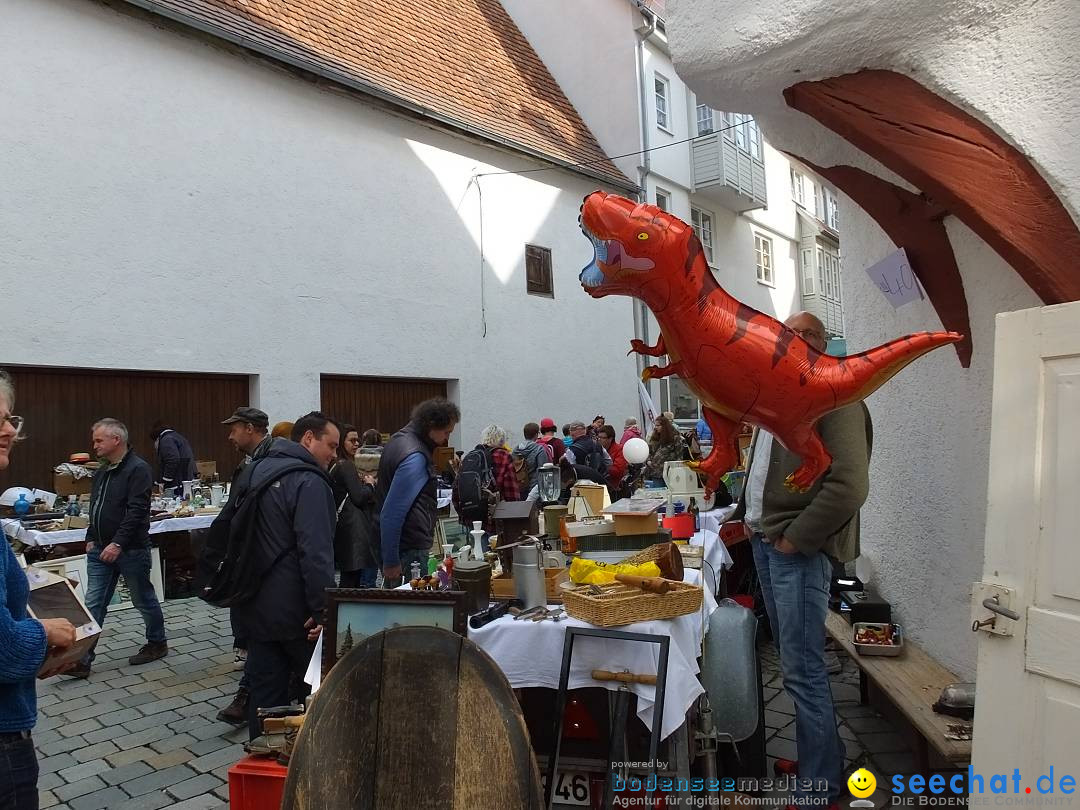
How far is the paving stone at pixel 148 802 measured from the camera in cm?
355

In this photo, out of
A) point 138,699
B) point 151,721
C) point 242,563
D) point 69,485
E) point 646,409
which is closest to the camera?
point 242,563

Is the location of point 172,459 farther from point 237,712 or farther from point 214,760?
point 214,760

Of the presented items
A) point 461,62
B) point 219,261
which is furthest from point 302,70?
point 461,62

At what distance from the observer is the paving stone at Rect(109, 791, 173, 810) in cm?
355

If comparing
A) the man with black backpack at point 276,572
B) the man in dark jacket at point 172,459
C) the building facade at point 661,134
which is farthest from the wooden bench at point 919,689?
the building facade at point 661,134

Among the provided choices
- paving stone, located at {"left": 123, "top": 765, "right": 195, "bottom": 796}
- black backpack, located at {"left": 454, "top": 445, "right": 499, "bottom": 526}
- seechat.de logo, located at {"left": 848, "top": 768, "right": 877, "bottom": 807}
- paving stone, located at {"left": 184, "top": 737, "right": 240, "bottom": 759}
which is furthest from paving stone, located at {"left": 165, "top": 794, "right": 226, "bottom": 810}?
black backpack, located at {"left": 454, "top": 445, "right": 499, "bottom": 526}

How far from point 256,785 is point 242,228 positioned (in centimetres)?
826

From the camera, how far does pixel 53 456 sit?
8164 millimetres

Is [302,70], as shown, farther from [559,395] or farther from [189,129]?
[559,395]

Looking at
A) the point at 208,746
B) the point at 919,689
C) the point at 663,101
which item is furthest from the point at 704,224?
the point at 208,746

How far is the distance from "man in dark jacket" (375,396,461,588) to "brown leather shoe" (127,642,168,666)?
2.47 m

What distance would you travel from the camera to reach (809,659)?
326cm

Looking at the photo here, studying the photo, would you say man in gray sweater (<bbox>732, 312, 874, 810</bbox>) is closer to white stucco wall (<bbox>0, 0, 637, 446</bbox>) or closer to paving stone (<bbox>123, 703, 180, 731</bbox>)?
paving stone (<bbox>123, 703, 180, 731</bbox>)

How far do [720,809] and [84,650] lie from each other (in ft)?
8.62
